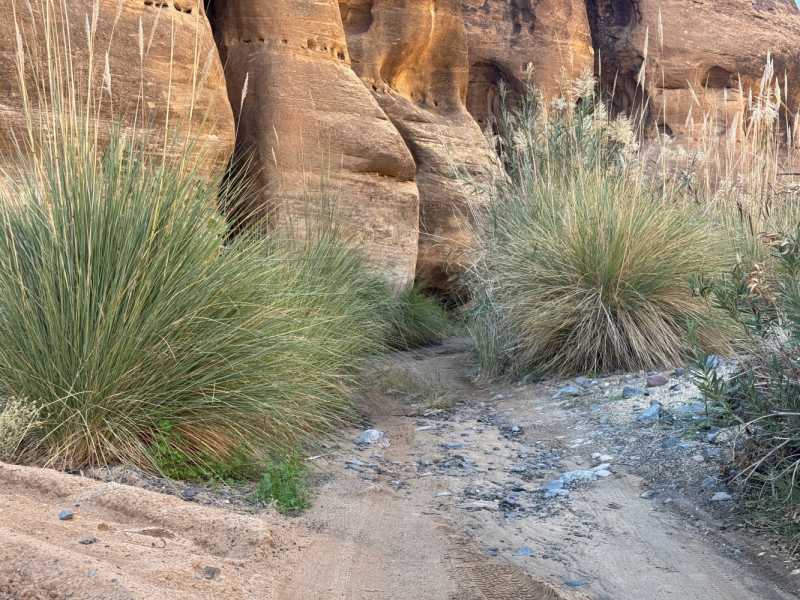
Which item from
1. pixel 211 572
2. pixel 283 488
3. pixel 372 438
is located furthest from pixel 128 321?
pixel 372 438

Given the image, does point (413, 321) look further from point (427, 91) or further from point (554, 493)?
point (554, 493)

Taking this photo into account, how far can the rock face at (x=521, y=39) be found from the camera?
517 inches

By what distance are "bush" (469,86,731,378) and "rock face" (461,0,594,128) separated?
311 inches

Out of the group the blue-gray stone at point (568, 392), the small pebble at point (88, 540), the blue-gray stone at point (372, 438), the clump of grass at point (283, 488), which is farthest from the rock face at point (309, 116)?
the small pebble at point (88, 540)

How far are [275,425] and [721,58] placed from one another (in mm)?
13810

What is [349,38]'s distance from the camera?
9.59m

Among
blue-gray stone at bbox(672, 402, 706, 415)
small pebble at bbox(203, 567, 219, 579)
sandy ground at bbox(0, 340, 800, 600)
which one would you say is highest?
→ small pebble at bbox(203, 567, 219, 579)

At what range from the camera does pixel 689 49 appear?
14.0 meters

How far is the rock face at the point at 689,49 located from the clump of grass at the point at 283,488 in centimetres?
1261

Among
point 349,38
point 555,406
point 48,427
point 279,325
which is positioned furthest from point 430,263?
point 48,427

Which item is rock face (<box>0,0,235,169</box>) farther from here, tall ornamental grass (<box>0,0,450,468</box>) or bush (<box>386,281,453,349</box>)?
tall ornamental grass (<box>0,0,450,468</box>)

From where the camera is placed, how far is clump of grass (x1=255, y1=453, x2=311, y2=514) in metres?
2.74

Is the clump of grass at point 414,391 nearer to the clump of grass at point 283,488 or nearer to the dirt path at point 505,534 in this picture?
the dirt path at point 505,534

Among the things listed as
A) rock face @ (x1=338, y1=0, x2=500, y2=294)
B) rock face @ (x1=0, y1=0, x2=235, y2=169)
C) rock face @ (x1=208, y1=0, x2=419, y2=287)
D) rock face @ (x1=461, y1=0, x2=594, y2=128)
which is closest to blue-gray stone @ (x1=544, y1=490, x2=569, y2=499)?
rock face @ (x1=0, y1=0, x2=235, y2=169)
